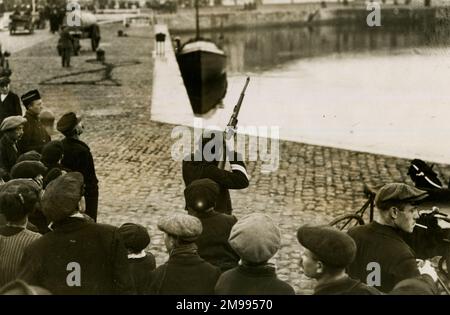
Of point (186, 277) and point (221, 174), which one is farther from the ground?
point (221, 174)

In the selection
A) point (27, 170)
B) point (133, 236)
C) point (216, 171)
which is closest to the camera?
point (133, 236)

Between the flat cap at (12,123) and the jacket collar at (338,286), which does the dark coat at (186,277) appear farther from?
the flat cap at (12,123)

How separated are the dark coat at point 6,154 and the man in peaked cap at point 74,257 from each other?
3.30m

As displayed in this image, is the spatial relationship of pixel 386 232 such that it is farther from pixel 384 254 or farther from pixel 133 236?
pixel 133 236

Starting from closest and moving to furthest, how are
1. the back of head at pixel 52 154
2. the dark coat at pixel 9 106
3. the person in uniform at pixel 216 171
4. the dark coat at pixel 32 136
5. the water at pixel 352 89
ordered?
the person in uniform at pixel 216 171 < the back of head at pixel 52 154 < the dark coat at pixel 32 136 < the dark coat at pixel 9 106 < the water at pixel 352 89

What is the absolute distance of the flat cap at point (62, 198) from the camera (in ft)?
12.3

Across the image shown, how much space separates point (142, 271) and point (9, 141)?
3.21 metres

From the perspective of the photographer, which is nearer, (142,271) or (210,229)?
(142,271)

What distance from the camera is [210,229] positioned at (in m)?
4.45

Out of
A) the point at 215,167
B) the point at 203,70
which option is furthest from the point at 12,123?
the point at 203,70

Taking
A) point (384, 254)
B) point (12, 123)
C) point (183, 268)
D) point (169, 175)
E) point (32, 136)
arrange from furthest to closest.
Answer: point (169, 175) < point (32, 136) < point (12, 123) < point (384, 254) < point (183, 268)

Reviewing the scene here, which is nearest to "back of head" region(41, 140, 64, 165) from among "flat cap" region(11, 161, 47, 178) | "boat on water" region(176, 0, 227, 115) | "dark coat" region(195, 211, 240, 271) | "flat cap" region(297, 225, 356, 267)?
"flat cap" region(11, 161, 47, 178)

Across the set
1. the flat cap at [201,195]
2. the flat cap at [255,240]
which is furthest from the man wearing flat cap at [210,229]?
Answer: the flat cap at [255,240]

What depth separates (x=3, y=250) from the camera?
409cm
